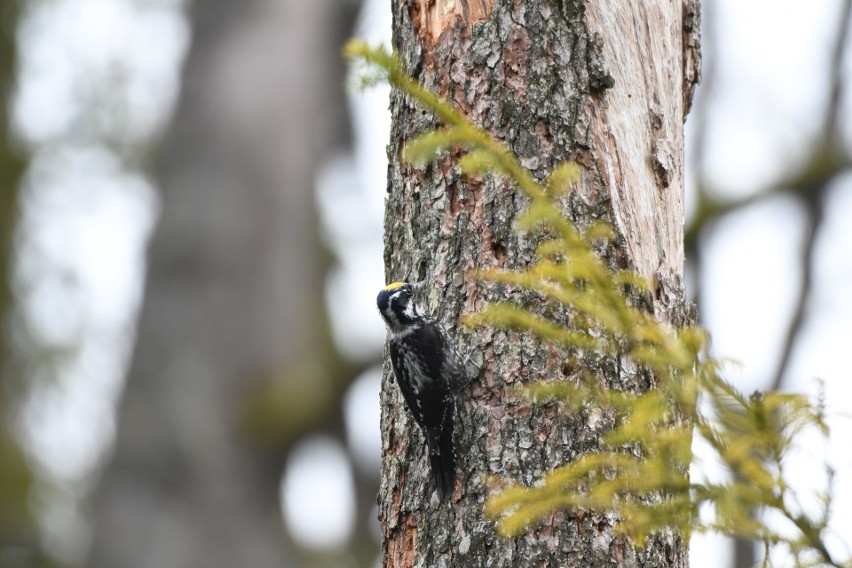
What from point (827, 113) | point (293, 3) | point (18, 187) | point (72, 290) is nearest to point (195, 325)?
point (72, 290)

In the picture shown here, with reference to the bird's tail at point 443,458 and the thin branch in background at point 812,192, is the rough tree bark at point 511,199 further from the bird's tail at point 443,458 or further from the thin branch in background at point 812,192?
the thin branch in background at point 812,192

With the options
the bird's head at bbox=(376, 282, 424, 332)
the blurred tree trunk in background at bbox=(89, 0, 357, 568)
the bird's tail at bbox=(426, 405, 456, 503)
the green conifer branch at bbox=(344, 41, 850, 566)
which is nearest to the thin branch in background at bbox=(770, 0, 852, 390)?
the blurred tree trunk in background at bbox=(89, 0, 357, 568)

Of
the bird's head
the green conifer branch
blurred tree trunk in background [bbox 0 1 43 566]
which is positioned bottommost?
the green conifer branch

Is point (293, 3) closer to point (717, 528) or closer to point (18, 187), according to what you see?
point (18, 187)

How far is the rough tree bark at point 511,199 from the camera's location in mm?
2904

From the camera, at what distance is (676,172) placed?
3.36 m

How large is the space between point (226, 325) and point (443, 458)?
18.2 feet

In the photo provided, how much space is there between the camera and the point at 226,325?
→ 26.9 ft

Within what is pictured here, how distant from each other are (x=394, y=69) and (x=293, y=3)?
7.73 m

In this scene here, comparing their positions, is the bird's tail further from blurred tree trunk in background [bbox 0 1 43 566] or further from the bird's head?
blurred tree trunk in background [bbox 0 1 43 566]

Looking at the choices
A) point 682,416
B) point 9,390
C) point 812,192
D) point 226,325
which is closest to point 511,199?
point 682,416

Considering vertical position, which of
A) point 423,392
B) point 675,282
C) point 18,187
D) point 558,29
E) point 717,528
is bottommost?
point 717,528

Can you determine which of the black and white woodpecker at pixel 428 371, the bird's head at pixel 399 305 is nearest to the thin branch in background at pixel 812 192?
the bird's head at pixel 399 305

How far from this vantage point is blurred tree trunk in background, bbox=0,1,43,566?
8719 millimetres
